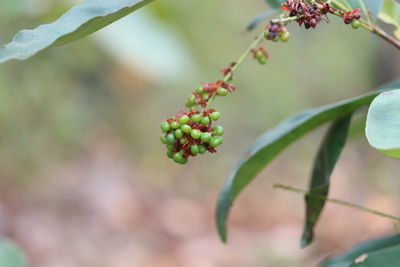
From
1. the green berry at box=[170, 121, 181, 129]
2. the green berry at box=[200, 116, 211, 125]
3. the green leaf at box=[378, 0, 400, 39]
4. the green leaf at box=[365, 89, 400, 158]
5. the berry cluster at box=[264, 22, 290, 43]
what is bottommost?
the green leaf at box=[365, 89, 400, 158]

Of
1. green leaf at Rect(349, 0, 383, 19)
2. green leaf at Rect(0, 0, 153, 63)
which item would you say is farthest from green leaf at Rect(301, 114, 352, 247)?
green leaf at Rect(0, 0, 153, 63)

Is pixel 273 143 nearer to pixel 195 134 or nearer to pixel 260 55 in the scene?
pixel 260 55

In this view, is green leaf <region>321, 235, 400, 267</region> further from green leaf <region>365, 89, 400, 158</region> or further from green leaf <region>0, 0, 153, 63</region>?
green leaf <region>0, 0, 153, 63</region>

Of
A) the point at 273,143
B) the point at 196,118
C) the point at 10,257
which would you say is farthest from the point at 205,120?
the point at 10,257

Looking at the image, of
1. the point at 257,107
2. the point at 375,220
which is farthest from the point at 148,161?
the point at 375,220

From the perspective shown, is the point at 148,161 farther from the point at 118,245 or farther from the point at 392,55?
the point at 392,55
